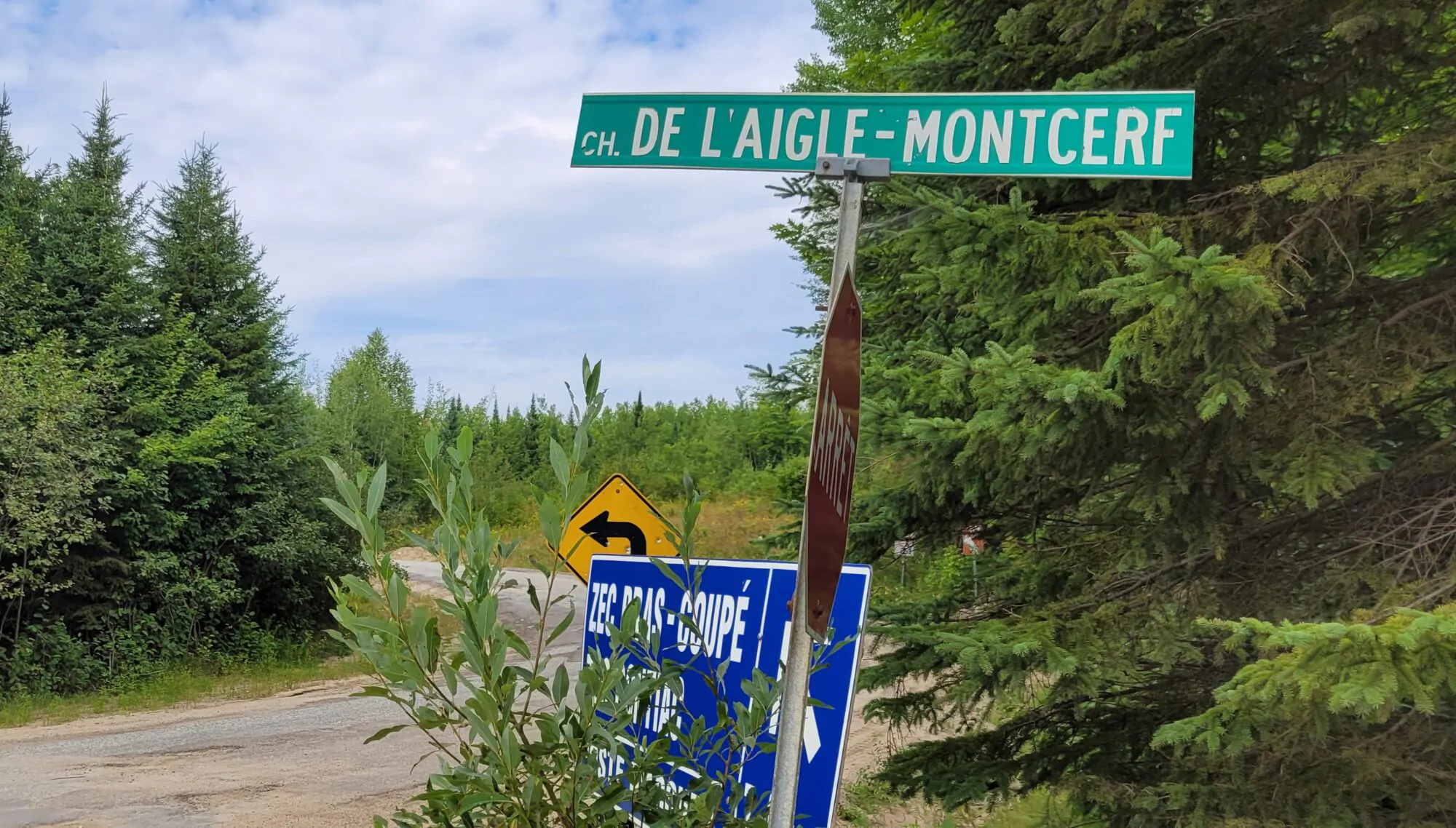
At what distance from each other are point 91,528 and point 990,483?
13732 mm

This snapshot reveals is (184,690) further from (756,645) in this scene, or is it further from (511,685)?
(511,685)

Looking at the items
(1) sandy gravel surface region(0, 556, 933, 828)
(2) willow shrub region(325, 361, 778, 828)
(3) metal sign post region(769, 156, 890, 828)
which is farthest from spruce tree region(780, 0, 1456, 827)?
(1) sandy gravel surface region(0, 556, 933, 828)

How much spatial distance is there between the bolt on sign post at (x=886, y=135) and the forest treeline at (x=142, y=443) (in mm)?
9945

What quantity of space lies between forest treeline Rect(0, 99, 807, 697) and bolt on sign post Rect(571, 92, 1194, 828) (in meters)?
9.95

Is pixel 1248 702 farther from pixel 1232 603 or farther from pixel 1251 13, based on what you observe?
pixel 1251 13

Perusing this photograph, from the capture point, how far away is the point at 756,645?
2227 mm

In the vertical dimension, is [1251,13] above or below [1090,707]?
above

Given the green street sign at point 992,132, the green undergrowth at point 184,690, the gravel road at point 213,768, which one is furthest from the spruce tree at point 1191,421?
the green undergrowth at point 184,690

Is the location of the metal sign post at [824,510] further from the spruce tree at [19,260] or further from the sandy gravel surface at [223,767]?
the spruce tree at [19,260]

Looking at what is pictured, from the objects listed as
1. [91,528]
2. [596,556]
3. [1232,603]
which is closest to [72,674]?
[91,528]

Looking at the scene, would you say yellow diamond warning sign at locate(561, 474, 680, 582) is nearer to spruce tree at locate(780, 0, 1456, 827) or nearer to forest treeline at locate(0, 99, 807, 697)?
spruce tree at locate(780, 0, 1456, 827)

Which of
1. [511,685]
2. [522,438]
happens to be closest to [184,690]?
[511,685]

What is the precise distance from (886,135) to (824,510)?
0.78 m

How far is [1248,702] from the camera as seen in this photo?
266 centimetres
